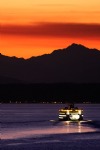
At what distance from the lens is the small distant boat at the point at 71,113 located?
124 m

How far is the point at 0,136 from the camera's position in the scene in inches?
3307

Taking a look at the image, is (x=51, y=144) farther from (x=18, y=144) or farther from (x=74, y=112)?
(x=74, y=112)

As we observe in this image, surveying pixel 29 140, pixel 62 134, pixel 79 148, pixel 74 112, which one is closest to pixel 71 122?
pixel 74 112

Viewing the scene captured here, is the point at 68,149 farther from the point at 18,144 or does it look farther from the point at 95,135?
the point at 95,135

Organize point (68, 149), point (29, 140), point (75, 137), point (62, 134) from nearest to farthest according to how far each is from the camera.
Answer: point (68, 149)
point (29, 140)
point (75, 137)
point (62, 134)

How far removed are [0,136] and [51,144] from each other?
41.0ft

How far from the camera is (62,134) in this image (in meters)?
89.6

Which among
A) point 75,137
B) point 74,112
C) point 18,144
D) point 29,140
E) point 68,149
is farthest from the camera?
point 74,112

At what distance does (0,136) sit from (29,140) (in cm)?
697

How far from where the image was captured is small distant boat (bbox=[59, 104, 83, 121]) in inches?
4897

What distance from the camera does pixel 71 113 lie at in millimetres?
124688

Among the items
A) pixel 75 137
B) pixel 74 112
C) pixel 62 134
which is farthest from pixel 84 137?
pixel 74 112

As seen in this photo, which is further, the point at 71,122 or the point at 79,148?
the point at 71,122

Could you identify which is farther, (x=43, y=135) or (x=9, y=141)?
(x=43, y=135)
